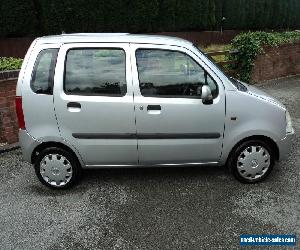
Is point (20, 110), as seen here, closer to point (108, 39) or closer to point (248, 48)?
point (108, 39)

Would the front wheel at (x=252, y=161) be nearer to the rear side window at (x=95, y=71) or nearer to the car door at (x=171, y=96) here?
the car door at (x=171, y=96)

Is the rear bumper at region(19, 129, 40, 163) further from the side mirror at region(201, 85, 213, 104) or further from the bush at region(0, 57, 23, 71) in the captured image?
the side mirror at region(201, 85, 213, 104)

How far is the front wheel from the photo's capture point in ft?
15.2

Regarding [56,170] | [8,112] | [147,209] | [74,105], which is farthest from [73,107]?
[8,112]

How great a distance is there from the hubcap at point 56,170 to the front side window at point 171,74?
55.8 inches

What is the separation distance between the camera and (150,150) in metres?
4.56

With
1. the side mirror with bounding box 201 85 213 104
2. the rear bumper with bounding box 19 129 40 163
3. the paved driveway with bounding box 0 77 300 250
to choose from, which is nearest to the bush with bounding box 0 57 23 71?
the paved driveway with bounding box 0 77 300 250

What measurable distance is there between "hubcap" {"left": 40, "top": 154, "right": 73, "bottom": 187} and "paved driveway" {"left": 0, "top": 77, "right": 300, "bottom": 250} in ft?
0.55

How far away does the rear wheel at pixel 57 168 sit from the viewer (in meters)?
4.61

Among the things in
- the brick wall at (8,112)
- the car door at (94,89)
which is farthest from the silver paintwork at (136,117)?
the brick wall at (8,112)

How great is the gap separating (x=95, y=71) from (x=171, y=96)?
0.97 metres

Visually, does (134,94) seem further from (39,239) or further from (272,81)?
(272,81)

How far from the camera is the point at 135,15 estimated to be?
1145cm

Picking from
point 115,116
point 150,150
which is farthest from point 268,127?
point 115,116
